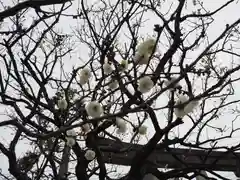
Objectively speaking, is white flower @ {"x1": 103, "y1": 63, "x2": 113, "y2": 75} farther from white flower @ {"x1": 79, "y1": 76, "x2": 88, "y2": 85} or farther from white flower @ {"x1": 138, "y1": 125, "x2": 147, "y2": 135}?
white flower @ {"x1": 138, "y1": 125, "x2": 147, "y2": 135}

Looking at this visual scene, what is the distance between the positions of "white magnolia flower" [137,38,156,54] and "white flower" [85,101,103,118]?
30 cm

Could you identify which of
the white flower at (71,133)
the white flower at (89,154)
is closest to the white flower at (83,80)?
the white flower at (71,133)

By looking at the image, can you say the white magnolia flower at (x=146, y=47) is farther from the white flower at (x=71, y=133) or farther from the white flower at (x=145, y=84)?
the white flower at (x=71, y=133)

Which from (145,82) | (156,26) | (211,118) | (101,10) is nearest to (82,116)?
(145,82)

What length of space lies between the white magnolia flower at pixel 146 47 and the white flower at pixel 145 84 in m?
0.12

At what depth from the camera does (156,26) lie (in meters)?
1.62

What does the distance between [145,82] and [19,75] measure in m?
1.69

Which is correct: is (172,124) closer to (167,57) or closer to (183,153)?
(167,57)

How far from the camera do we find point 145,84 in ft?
5.03

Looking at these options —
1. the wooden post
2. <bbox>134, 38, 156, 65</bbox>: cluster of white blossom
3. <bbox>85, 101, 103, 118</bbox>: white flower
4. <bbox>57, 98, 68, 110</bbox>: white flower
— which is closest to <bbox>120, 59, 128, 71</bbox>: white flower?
<bbox>134, 38, 156, 65</bbox>: cluster of white blossom

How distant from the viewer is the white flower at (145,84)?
1521mm

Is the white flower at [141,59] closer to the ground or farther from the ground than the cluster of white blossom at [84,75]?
closer to the ground

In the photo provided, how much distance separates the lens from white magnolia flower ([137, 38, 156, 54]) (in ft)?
4.94

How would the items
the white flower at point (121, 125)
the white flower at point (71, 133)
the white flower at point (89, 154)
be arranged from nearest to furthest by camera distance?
the white flower at point (121, 125), the white flower at point (71, 133), the white flower at point (89, 154)
